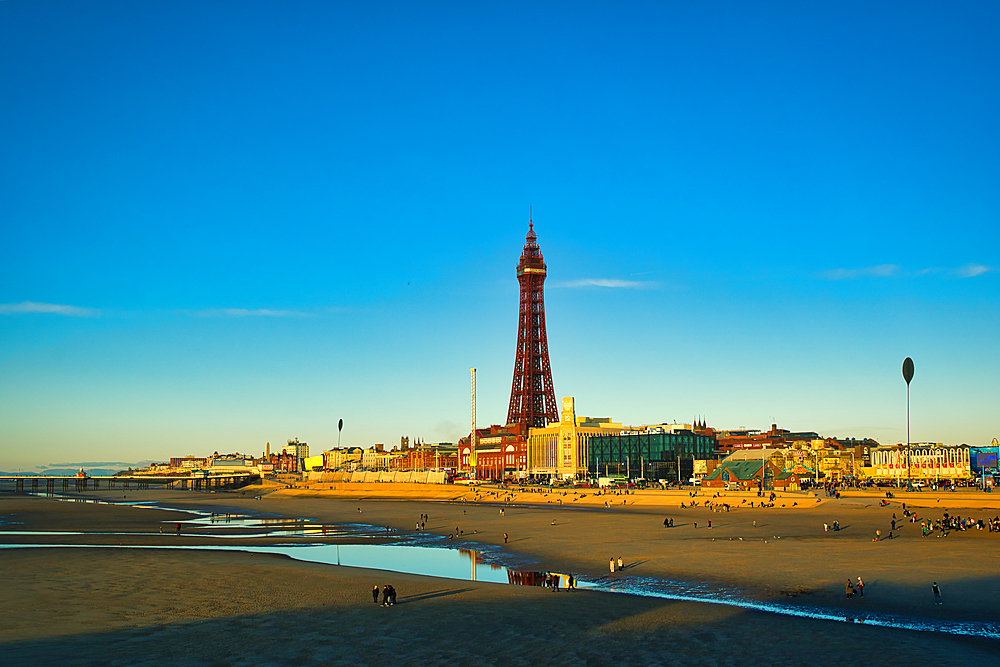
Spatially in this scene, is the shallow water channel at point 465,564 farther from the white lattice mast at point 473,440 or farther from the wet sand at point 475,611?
the white lattice mast at point 473,440

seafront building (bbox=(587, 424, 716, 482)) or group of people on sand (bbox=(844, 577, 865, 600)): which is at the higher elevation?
group of people on sand (bbox=(844, 577, 865, 600))

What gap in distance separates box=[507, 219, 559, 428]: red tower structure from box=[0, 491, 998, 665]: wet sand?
112 m

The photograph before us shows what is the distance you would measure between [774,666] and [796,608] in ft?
24.7

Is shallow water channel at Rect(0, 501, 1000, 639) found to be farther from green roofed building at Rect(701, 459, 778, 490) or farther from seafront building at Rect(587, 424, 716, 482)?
seafront building at Rect(587, 424, 716, 482)

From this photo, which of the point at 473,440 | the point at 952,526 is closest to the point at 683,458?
the point at 473,440

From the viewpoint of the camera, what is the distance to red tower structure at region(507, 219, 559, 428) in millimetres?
155250

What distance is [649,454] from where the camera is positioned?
431 ft

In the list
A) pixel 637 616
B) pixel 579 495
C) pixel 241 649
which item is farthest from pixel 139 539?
pixel 579 495

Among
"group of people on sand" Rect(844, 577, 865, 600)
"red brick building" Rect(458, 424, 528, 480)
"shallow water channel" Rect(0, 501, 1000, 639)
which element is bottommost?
"red brick building" Rect(458, 424, 528, 480)

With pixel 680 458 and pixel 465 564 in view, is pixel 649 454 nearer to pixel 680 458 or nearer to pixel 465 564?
pixel 680 458

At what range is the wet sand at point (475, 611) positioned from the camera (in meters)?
19.5

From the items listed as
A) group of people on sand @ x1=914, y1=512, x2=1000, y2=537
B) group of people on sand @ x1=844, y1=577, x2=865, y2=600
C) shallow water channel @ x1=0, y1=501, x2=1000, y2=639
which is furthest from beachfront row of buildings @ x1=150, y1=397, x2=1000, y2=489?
group of people on sand @ x1=844, y1=577, x2=865, y2=600

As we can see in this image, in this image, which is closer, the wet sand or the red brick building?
the wet sand

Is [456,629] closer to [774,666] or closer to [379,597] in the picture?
[379,597]
